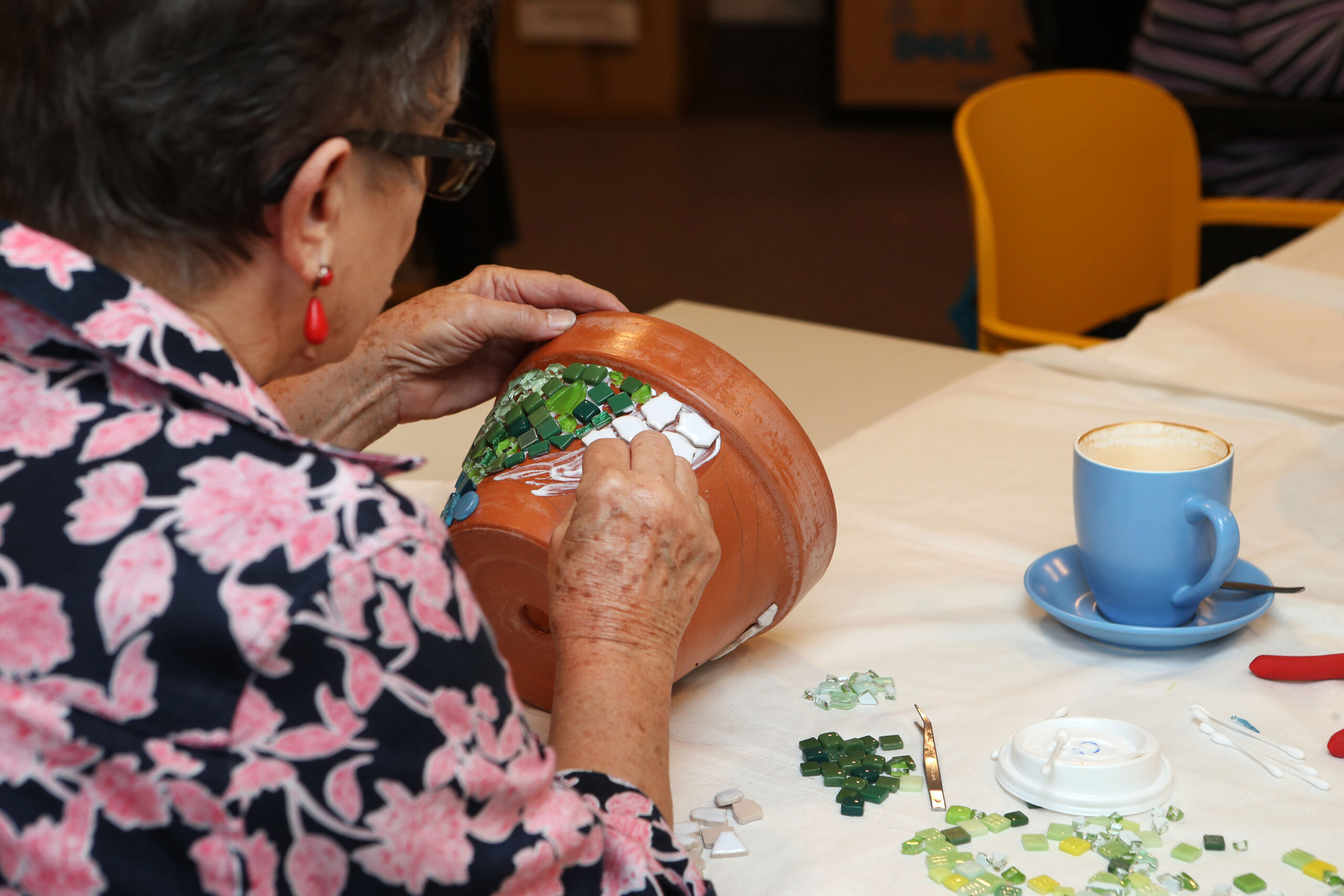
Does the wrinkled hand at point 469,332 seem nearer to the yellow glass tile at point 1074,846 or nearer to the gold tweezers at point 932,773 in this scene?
the gold tweezers at point 932,773

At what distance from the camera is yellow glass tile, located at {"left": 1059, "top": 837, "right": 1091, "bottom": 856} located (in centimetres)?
70

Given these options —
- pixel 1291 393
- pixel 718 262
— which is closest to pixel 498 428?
pixel 1291 393

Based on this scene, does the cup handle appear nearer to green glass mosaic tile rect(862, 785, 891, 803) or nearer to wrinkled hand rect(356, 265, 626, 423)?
green glass mosaic tile rect(862, 785, 891, 803)

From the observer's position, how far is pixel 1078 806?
0.73m

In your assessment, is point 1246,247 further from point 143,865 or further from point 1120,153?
point 143,865

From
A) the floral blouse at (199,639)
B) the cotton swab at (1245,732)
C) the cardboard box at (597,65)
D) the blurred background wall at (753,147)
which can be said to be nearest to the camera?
the floral blouse at (199,639)

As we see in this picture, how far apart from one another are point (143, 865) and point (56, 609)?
0.11 metres

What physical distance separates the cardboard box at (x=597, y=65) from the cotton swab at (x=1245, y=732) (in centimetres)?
559

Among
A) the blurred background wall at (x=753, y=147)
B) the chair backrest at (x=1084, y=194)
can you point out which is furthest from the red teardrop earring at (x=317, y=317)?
the blurred background wall at (x=753, y=147)

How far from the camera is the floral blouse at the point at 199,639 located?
512mm

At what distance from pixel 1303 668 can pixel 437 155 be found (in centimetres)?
65

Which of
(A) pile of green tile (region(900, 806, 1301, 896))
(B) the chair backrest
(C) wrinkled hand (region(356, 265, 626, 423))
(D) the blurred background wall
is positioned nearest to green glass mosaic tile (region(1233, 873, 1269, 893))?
(A) pile of green tile (region(900, 806, 1301, 896))

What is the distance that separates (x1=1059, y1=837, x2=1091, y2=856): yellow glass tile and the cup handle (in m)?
0.23

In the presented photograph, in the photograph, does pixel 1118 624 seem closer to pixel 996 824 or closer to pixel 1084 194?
pixel 996 824
